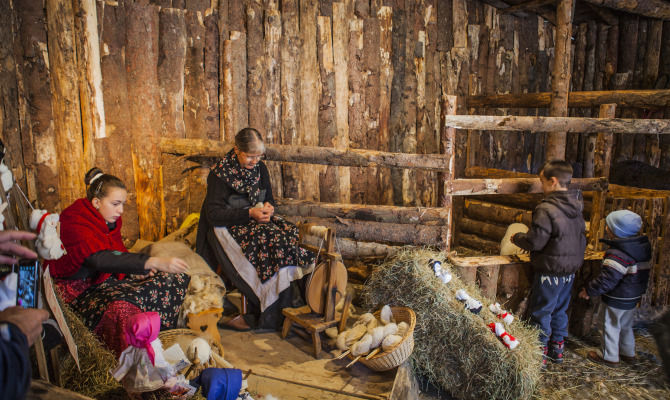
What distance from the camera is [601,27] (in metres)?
7.60

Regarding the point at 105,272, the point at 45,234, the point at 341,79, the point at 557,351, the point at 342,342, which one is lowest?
Result: the point at 557,351

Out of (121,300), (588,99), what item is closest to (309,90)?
(121,300)

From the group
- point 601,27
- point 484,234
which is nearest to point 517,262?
point 484,234

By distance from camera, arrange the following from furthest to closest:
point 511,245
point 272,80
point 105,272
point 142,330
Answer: point 272,80
point 511,245
point 105,272
point 142,330

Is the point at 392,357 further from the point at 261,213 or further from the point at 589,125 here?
the point at 589,125

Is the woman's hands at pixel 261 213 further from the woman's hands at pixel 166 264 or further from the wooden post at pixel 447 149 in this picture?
the wooden post at pixel 447 149

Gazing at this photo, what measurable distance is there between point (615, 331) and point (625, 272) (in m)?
0.62

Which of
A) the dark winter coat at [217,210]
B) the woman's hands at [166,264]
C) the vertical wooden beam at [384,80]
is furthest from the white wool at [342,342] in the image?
the vertical wooden beam at [384,80]

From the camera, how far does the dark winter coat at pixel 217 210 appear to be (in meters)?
3.84

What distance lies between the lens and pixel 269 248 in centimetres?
376

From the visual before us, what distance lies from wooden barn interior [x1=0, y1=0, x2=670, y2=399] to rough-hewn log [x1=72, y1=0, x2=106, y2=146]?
0.04 ft

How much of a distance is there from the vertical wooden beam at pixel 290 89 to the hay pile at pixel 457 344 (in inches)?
80.7

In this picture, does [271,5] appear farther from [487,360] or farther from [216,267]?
[487,360]

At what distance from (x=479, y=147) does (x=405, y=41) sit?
2.18m
